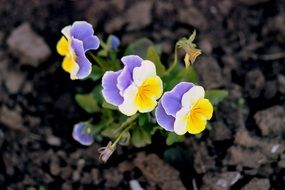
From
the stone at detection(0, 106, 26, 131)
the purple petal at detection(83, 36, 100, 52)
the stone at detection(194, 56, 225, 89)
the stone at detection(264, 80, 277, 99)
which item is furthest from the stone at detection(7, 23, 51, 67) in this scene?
the stone at detection(264, 80, 277, 99)

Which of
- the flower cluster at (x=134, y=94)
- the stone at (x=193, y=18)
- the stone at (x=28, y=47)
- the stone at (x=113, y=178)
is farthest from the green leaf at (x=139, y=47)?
the stone at (x=113, y=178)

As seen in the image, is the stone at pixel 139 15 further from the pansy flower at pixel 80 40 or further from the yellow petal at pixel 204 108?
the yellow petal at pixel 204 108

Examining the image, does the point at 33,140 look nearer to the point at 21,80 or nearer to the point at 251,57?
the point at 21,80

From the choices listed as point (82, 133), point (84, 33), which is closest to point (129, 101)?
point (84, 33)

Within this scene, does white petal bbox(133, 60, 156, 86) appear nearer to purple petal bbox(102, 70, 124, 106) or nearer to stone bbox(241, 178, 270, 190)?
purple petal bbox(102, 70, 124, 106)

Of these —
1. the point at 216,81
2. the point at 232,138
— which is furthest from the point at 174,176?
the point at 216,81

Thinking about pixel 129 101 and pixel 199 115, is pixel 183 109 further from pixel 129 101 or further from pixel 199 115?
pixel 129 101
